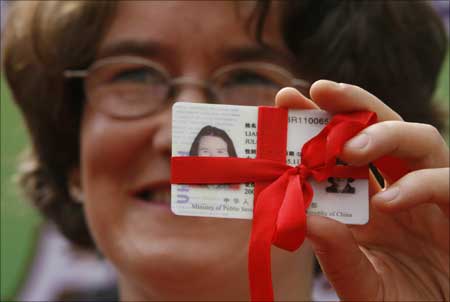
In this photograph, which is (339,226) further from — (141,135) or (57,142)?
(57,142)

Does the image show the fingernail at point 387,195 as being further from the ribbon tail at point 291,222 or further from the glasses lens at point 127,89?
the glasses lens at point 127,89

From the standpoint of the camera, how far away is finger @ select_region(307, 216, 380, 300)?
77cm

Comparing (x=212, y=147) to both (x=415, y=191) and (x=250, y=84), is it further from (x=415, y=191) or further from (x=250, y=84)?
(x=250, y=84)

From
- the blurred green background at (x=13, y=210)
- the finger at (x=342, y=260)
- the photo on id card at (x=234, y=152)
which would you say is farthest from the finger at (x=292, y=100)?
the blurred green background at (x=13, y=210)

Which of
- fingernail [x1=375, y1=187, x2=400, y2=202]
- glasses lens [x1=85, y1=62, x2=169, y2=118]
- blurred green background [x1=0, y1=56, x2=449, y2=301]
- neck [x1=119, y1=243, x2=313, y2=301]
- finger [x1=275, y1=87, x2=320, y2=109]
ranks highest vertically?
finger [x1=275, y1=87, x2=320, y2=109]

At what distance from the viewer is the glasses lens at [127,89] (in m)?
1.30

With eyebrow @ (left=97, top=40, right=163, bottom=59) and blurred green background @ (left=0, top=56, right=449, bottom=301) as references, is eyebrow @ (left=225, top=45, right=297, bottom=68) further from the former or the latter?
blurred green background @ (left=0, top=56, right=449, bottom=301)

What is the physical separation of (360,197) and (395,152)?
0.07 m

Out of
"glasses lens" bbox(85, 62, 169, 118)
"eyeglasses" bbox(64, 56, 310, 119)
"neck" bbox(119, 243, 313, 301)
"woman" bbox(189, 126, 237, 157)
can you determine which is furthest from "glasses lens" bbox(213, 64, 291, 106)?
"woman" bbox(189, 126, 237, 157)

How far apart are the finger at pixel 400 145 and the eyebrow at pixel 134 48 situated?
0.58 m

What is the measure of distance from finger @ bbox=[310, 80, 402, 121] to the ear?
0.87 m

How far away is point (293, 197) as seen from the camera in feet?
2.47

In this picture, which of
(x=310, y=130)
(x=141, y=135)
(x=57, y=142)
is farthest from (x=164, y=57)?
(x=310, y=130)

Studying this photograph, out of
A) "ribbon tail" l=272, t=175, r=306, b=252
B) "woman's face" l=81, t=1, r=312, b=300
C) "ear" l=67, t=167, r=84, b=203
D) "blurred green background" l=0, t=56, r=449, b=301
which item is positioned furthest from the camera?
"blurred green background" l=0, t=56, r=449, b=301
